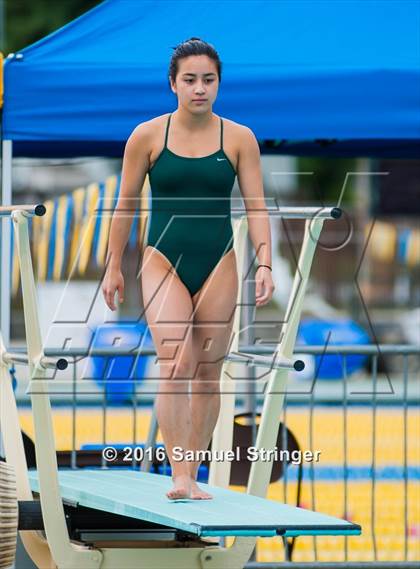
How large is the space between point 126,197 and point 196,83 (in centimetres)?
54

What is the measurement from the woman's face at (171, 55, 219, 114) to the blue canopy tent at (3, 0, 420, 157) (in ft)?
5.56

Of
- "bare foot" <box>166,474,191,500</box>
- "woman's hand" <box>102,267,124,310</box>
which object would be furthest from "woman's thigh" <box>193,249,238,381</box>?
"bare foot" <box>166,474,191,500</box>

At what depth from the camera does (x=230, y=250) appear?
222 inches

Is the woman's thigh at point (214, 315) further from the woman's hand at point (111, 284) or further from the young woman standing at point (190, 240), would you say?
the woman's hand at point (111, 284)

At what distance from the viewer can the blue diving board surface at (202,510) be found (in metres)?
4.89

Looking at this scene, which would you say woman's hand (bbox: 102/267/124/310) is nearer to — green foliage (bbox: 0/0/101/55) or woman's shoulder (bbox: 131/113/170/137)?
woman's shoulder (bbox: 131/113/170/137)

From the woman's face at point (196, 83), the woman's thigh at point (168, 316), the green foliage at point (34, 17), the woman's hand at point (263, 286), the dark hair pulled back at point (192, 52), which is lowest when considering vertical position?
the woman's thigh at point (168, 316)

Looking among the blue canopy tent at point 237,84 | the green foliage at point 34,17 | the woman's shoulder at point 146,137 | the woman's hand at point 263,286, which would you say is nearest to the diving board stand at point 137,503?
the woman's hand at point 263,286

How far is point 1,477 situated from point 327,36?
10.4ft

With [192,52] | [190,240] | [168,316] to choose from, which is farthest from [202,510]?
[192,52]

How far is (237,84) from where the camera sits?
7117mm

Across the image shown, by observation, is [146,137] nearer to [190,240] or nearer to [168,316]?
[190,240]

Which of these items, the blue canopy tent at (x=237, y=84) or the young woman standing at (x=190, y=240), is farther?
the blue canopy tent at (x=237, y=84)

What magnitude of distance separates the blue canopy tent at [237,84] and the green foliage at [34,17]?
31375mm
